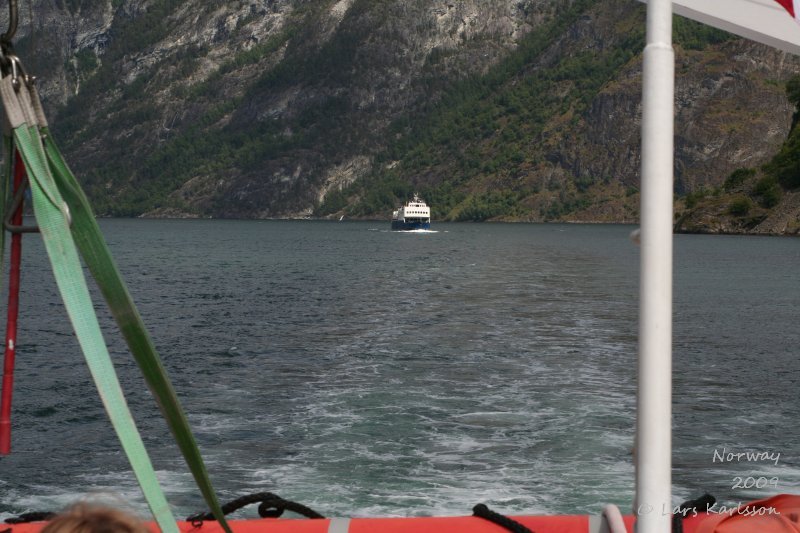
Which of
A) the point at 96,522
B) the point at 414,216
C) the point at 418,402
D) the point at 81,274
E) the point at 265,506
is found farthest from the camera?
the point at 414,216

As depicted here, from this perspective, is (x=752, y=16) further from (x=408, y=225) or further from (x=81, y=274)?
(x=408, y=225)

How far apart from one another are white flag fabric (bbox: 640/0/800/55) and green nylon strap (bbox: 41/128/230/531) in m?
1.87

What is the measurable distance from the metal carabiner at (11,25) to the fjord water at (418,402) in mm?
9235

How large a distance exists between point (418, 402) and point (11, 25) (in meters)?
16.8

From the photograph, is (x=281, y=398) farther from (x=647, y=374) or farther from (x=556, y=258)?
(x=556, y=258)

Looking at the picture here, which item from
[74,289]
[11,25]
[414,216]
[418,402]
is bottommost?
[418,402]

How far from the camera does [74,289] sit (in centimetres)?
295

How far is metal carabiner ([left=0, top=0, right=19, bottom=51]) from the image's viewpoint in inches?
113

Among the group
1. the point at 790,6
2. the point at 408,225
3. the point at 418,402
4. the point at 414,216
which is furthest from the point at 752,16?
the point at 408,225

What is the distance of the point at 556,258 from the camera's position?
82.9 m

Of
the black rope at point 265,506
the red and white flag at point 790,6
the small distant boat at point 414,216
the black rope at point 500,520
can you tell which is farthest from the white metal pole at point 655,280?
the small distant boat at point 414,216

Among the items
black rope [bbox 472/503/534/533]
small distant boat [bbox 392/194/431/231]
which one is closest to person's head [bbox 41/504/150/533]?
black rope [bbox 472/503/534/533]

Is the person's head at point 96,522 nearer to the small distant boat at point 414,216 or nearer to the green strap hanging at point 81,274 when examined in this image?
the green strap hanging at point 81,274

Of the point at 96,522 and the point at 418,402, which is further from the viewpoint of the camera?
the point at 418,402
